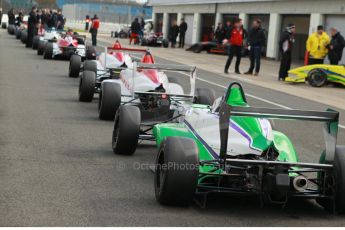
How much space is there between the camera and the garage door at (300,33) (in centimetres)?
3691

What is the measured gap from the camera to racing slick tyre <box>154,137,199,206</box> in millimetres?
5945

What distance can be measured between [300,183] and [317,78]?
15622 millimetres

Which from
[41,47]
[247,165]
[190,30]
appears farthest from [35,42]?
[190,30]

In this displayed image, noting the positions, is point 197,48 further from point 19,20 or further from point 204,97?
point 204,97

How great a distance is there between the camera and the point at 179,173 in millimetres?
5949

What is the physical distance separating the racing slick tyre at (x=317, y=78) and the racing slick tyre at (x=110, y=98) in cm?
1140

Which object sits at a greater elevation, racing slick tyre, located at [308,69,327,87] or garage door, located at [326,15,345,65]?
garage door, located at [326,15,345,65]

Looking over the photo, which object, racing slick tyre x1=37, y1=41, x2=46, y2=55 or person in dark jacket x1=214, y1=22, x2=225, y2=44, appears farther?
person in dark jacket x1=214, y1=22, x2=225, y2=44

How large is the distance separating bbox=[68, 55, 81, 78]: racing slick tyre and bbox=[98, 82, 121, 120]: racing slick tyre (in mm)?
7031

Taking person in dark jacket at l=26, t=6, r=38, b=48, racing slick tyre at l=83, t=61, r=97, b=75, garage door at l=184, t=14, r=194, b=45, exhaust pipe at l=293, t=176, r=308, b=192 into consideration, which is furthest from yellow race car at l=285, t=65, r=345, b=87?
garage door at l=184, t=14, r=194, b=45

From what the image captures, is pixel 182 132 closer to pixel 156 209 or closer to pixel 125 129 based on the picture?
pixel 125 129

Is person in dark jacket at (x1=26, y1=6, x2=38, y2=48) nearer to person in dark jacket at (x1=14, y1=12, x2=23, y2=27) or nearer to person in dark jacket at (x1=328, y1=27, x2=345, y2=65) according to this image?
person in dark jacket at (x1=328, y1=27, x2=345, y2=65)

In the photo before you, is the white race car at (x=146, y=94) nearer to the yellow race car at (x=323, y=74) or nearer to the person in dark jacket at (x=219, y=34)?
the yellow race car at (x=323, y=74)

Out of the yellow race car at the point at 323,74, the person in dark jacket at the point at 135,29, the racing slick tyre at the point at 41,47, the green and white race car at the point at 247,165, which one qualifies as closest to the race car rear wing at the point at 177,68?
the green and white race car at the point at 247,165
